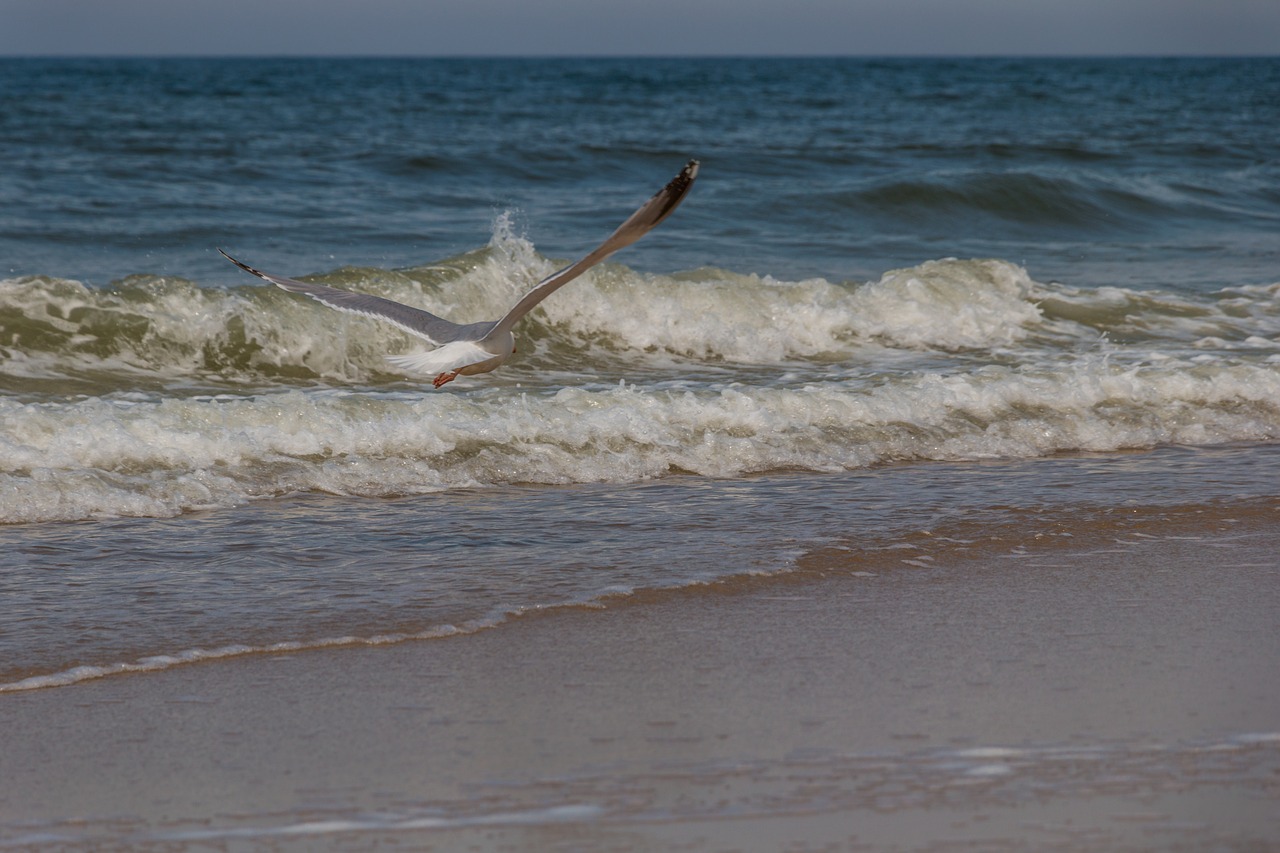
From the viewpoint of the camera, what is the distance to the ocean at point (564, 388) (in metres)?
4.62

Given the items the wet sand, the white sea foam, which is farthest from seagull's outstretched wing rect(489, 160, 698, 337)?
the white sea foam

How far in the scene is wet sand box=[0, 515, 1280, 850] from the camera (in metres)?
2.78

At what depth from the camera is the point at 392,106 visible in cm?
2811

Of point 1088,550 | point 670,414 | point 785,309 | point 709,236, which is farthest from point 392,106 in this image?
point 1088,550

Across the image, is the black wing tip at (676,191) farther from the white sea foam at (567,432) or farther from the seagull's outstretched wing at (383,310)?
the white sea foam at (567,432)

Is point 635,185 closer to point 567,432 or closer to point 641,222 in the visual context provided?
point 567,432

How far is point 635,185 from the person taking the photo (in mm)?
16016

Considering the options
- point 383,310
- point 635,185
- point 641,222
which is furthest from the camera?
point 635,185

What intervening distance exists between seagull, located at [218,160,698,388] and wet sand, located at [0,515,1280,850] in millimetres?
960

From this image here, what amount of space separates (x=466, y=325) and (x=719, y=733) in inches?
86.7

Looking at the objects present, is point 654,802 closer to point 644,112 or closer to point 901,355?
point 901,355

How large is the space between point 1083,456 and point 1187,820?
388 cm

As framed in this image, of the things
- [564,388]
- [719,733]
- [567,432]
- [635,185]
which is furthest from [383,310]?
[635,185]

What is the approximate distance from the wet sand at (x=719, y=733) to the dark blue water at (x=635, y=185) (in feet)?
21.5
